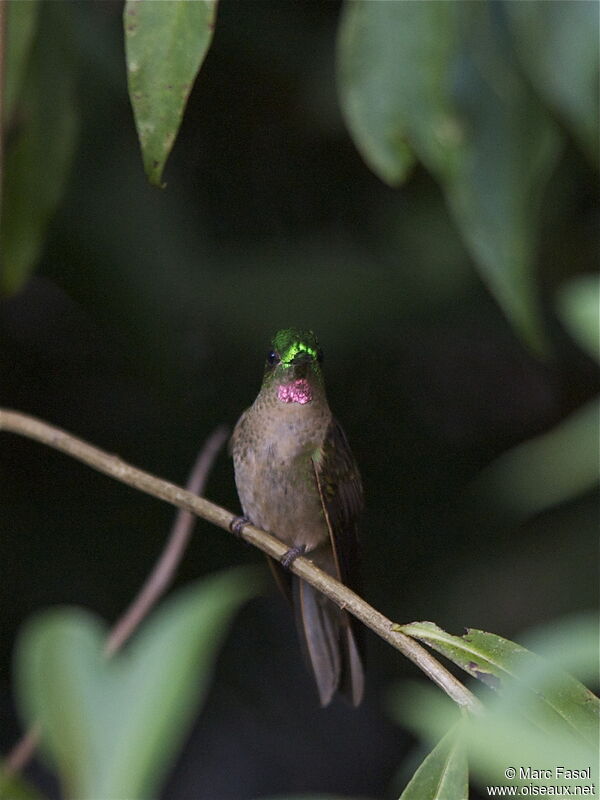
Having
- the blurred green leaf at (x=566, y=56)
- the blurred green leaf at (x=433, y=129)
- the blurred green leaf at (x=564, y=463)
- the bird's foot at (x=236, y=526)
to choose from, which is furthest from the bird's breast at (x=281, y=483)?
the blurred green leaf at (x=566, y=56)

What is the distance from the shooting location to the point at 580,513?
311 cm

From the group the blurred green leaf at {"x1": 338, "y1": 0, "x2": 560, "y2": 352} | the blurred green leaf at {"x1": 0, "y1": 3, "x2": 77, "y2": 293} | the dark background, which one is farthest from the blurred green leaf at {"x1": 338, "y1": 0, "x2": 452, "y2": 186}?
the dark background

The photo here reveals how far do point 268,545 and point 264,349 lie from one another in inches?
62.0

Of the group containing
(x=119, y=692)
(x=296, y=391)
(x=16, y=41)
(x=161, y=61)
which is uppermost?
(x=16, y=41)

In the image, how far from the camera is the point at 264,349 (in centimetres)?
276

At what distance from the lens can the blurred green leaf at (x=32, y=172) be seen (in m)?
1.88

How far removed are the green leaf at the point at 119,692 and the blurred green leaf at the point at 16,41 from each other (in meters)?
0.84

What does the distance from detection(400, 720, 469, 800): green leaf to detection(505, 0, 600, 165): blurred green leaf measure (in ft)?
3.62

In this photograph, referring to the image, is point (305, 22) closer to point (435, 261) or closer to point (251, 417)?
point (435, 261)

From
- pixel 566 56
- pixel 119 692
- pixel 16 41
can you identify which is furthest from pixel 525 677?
pixel 16 41

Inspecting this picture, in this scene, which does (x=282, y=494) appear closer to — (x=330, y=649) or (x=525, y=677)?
(x=330, y=649)

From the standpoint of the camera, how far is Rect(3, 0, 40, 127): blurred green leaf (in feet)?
5.42

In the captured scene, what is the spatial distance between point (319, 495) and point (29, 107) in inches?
37.9

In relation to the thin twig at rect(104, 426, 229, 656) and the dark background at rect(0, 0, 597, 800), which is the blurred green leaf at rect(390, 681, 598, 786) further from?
the dark background at rect(0, 0, 597, 800)
